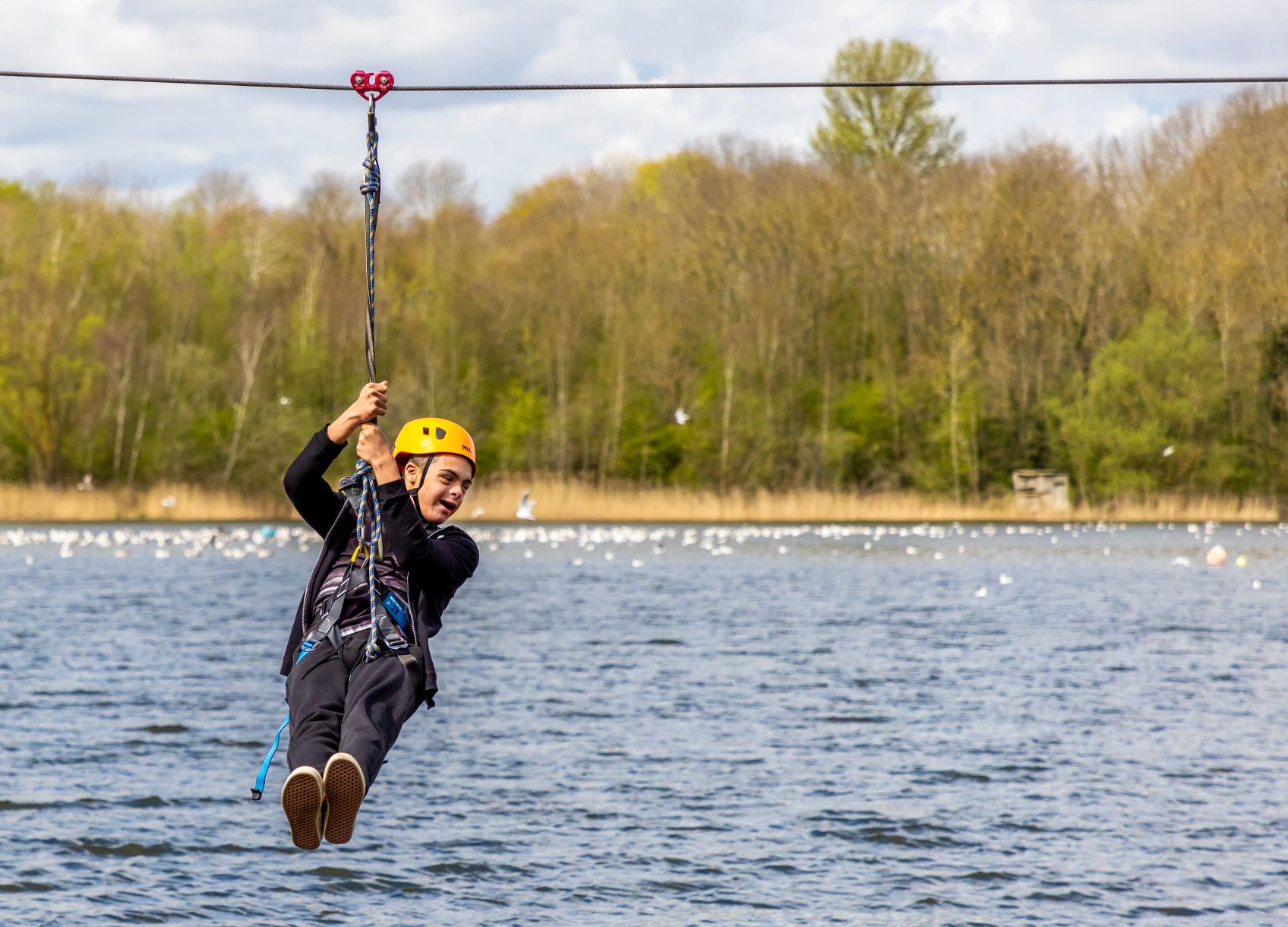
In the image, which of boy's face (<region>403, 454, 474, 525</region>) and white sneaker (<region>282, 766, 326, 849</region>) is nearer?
white sneaker (<region>282, 766, 326, 849</region>)

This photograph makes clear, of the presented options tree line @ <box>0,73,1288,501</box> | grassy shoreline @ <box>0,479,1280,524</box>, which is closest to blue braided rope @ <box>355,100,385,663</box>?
grassy shoreline @ <box>0,479,1280,524</box>

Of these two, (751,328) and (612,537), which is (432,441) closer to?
(612,537)

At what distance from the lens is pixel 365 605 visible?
754 cm

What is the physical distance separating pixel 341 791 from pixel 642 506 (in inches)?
2055

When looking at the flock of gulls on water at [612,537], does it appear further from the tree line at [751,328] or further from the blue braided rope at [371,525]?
the blue braided rope at [371,525]

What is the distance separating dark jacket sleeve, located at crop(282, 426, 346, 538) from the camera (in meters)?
7.47

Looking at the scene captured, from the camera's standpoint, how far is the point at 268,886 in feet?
52.7

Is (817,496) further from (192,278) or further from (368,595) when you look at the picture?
(368,595)

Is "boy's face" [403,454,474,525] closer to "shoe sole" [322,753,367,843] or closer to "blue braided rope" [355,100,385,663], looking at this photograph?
"blue braided rope" [355,100,385,663]

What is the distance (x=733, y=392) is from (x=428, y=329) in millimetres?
11677

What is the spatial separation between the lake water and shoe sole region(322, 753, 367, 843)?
7.83 metres

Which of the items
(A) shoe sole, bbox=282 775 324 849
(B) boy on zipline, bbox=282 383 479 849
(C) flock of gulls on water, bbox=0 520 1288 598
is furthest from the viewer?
(C) flock of gulls on water, bbox=0 520 1288 598

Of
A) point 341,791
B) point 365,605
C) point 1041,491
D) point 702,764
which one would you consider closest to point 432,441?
point 365,605

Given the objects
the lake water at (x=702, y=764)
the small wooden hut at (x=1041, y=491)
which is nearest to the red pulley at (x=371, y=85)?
the lake water at (x=702, y=764)
